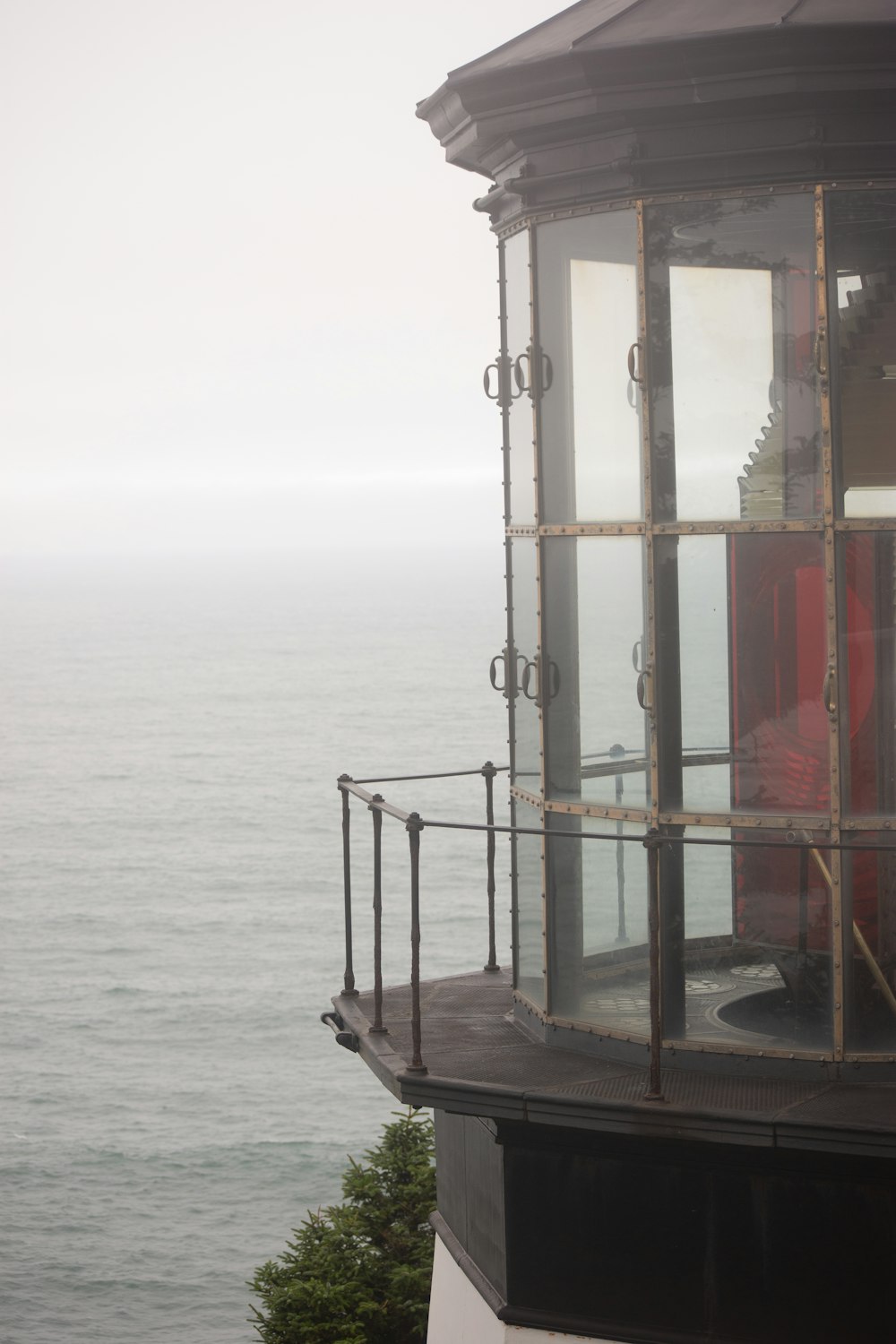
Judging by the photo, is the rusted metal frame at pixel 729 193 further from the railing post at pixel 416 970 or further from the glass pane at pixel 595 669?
the railing post at pixel 416 970

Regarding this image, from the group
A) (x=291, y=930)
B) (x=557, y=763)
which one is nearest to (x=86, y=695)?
(x=291, y=930)

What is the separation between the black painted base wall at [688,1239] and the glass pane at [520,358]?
92.0 inches

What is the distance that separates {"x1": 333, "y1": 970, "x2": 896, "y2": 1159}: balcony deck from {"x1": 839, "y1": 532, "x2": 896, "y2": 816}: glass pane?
972mm

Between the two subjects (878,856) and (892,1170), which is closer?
(892,1170)

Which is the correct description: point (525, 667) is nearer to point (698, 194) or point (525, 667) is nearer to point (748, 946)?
point (748, 946)

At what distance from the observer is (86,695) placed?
392 ft

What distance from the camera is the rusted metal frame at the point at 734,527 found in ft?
18.2

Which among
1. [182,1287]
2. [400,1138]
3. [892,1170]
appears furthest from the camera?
[182,1287]

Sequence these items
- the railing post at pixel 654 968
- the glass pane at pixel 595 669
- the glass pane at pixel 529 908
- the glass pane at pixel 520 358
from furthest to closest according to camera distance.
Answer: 1. the glass pane at pixel 529 908
2. the glass pane at pixel 520 358
3. the glass pane at pixel 595 669
4. the railing post at pixel 654 968

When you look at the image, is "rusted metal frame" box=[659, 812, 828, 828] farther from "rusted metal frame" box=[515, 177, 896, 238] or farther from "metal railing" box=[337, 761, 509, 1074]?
"rusted metal frame" box=[515, 177, 896, 238]

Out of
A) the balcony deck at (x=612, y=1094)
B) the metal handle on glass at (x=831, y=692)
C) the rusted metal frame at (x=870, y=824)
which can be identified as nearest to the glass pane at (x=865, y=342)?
the metal handle on glass at (x=831, y=692)

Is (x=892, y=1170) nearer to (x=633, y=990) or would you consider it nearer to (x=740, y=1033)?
(x=740, y=1033)

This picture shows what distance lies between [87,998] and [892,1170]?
168ft

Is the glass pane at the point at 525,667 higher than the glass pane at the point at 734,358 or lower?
lower
